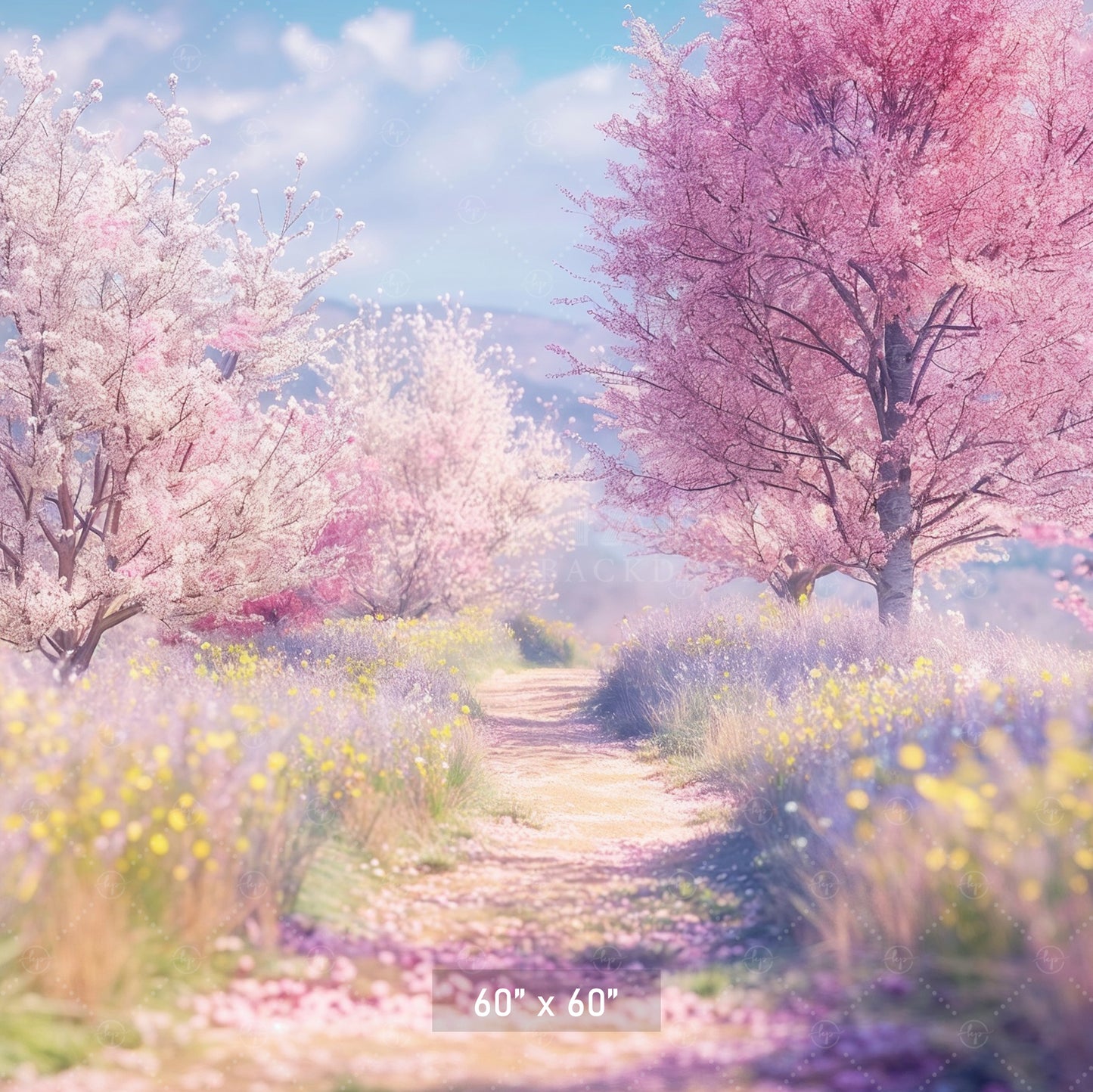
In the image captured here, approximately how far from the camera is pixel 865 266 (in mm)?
10117

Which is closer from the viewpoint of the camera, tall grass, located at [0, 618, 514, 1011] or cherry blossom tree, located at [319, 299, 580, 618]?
tall grass, located at [0, 618, 514, 1011]

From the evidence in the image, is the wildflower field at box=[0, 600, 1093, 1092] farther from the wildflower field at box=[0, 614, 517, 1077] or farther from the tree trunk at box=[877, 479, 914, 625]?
the tree trunk at box=[877, 479, 914, 625]

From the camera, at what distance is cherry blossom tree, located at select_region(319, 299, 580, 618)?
788 inches

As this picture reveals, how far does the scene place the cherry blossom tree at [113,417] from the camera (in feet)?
27.6

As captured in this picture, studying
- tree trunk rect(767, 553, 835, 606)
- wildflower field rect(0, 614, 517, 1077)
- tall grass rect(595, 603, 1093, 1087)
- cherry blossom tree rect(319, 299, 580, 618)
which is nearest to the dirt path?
wildflower field rect(0, 614, 517, 1077)

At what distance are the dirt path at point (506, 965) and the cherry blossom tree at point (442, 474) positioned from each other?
12.3 m

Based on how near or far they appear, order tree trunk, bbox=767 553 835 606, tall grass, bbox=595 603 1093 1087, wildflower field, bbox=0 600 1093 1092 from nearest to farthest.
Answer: wildflower field, bbox=0 600 1093 1092, tall grass, bbox=595 603 1093 1087, tree trunk, bbox=767 553 835 606

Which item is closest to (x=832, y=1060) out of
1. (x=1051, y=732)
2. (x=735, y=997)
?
(x=735, y=997)

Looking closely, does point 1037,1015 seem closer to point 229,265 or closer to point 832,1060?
point 832,1060

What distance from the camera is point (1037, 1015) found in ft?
A: 10.9

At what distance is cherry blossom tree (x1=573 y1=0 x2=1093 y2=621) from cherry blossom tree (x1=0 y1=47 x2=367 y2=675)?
13.6 feet

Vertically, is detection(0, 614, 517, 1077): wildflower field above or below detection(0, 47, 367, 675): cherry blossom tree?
below

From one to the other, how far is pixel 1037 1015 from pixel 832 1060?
715mm

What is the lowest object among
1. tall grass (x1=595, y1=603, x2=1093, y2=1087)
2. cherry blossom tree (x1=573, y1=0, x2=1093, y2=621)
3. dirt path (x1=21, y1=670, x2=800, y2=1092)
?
dirt path (x1=21, y1=670, x2=800, y2=1092)
